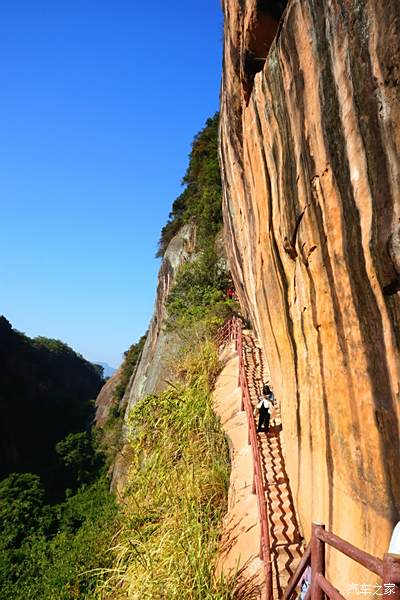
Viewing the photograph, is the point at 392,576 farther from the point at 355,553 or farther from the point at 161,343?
the point at 161,343

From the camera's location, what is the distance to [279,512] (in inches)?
217

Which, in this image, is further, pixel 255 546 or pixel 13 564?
pixel 13 564

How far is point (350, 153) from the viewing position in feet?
10.8

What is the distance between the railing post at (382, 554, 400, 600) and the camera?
6.12 ft

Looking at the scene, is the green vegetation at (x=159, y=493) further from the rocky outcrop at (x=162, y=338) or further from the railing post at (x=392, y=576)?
the railing post at (x=392, y=576)

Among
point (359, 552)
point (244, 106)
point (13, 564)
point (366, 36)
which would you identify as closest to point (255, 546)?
point (359, 552)

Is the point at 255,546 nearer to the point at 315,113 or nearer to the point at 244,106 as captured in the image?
the point at 315,113

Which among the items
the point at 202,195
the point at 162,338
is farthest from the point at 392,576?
the point at 202,195

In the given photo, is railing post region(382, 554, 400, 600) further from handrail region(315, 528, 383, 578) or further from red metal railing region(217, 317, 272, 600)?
red metal railing region(217, 317, 272, 600)

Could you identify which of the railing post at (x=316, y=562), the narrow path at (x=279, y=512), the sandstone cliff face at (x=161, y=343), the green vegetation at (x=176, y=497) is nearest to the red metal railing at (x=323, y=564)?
the railing post at (x=316, y=562)

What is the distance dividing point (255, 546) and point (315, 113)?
4244 millimetres

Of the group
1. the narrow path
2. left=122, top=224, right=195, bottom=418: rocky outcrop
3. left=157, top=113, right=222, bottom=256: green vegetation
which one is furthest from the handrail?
left=157, top=113, right=222, bottom=256: green vegetation

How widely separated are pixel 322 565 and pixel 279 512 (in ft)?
10.1

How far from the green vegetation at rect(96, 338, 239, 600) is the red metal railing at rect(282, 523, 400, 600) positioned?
6.61ft
